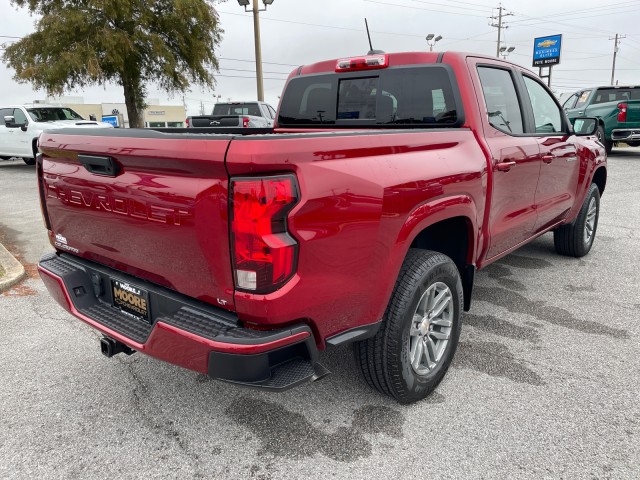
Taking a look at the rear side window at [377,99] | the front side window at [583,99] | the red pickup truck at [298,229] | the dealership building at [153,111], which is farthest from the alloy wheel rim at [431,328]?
the dealership building at [153,111]

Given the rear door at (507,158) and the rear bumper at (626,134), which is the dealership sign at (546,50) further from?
the rear door at (507,158)

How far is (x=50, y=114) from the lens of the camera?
14.0 meters

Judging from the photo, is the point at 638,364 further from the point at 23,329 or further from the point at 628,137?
the point at 628,137

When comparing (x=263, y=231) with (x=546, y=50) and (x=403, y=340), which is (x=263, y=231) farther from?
(x=546, y=50)

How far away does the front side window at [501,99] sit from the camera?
10.7ft

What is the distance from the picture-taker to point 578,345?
3.31m

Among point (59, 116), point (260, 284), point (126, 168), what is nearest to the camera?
point (260, 284)

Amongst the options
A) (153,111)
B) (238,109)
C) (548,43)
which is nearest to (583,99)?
(238,109)

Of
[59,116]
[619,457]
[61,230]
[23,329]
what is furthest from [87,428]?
[59,116]

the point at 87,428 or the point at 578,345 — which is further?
the point at 578,345

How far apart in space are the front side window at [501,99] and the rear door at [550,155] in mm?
199

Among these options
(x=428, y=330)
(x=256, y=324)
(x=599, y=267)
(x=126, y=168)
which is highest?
(x=126, y=168)

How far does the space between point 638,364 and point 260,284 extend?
2539 mm

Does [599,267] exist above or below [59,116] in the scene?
below
